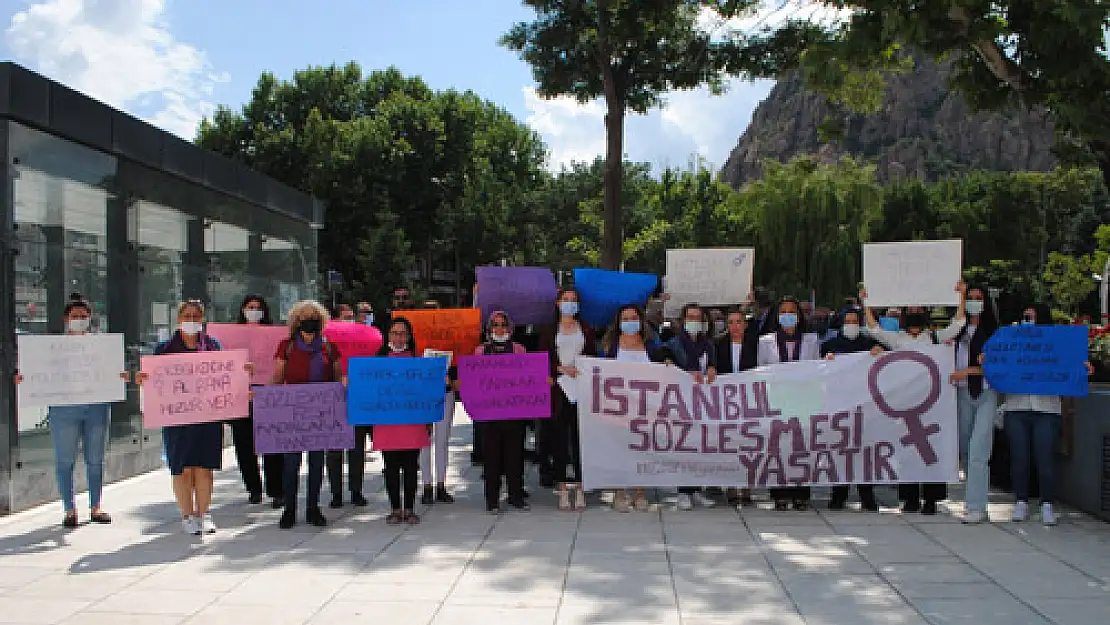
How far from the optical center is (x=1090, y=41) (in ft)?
24.0

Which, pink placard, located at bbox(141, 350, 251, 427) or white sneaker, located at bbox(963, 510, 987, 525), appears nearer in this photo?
pink placard, located at bbox(141, 350, 251, 427)

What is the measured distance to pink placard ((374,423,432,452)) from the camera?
6723 mm

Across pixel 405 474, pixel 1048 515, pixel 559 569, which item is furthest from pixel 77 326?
pixel 1048 515

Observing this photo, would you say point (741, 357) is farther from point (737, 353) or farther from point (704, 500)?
point (704, 500)

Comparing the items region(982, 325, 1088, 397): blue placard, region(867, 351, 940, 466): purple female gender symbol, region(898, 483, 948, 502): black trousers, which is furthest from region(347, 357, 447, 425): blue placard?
region(982, 325, 1088, 397): blue placard

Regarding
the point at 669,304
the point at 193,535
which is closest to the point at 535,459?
the point at 669,304

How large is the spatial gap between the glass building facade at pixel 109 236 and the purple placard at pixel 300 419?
1.99 m

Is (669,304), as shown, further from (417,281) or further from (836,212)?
(417,281)

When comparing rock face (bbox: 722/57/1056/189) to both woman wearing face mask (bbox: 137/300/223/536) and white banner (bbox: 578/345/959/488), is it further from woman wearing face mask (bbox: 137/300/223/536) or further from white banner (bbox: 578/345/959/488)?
woman wearing face mask (bbox: 137/300/223/536)

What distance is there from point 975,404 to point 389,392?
4.66 m

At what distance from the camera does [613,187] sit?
14281 mm

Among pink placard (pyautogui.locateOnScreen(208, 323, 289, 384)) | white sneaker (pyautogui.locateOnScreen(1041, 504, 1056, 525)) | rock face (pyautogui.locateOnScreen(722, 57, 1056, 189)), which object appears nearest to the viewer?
white sneaker (pyautogui.locateOnScreen(1041, 504, 1056, 525))

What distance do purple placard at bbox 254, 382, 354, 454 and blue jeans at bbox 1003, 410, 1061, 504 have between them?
5.19m

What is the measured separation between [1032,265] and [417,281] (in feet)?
112
